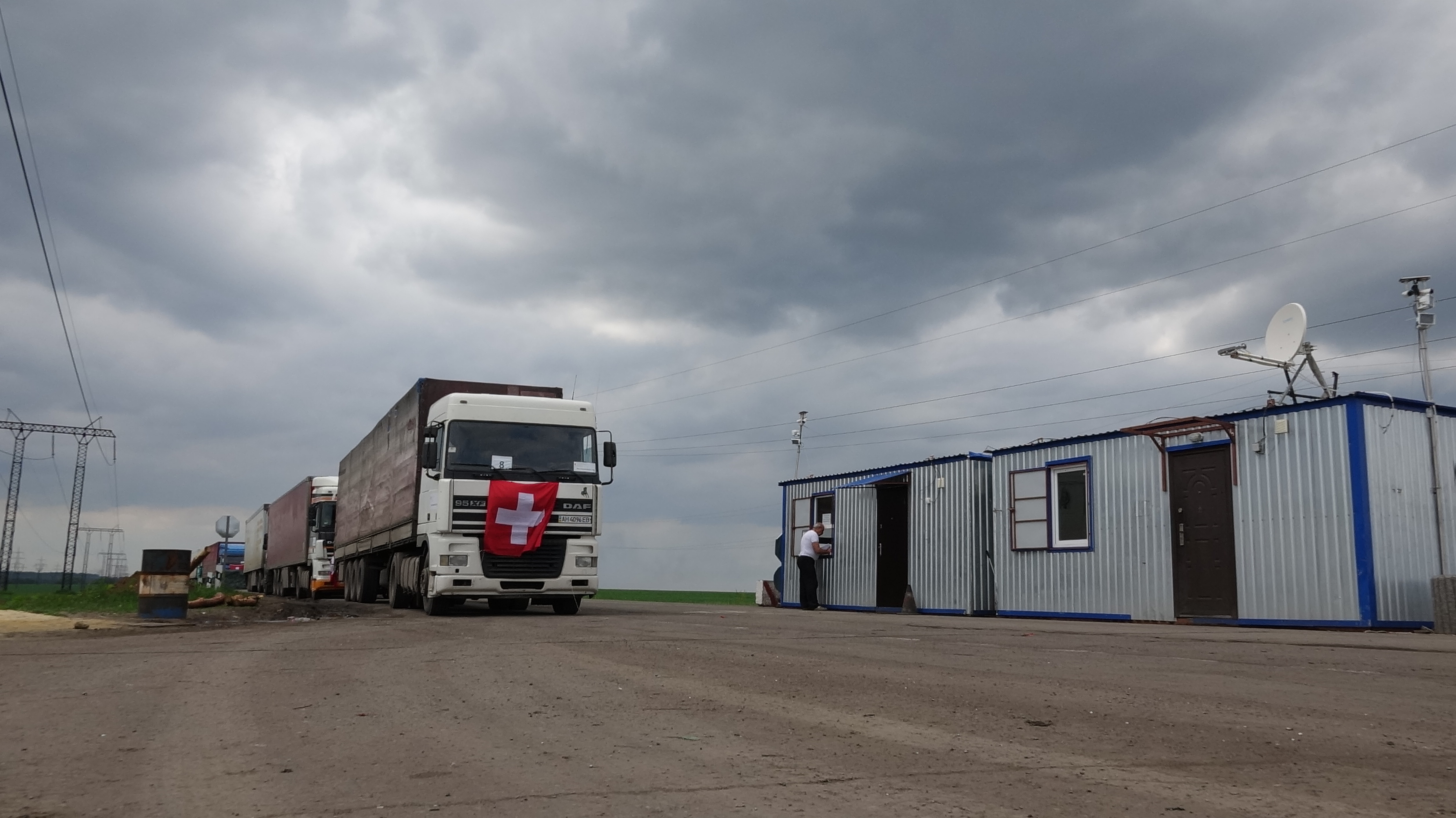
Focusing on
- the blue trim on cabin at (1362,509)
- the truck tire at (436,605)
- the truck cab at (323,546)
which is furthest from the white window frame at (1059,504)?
the truck cab at (323,546)

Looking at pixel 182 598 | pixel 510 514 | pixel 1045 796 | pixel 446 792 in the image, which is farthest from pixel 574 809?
pixel 182 598

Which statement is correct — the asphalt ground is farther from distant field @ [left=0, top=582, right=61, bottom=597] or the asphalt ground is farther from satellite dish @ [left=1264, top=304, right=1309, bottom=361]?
distant field @ [left=0, top=582, right=61, bottom=597]

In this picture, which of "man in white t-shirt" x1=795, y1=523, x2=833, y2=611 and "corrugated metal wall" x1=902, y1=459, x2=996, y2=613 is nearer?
"corrugated metal wall" x1=902, y1=459, x2=996, y2=613

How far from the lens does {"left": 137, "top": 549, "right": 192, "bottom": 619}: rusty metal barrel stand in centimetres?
1545

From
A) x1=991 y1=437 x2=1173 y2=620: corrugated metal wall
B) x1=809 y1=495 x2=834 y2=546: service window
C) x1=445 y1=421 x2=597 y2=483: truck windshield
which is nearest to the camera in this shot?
x1=445 y1=421 x2=597 y2=483: truck windshield

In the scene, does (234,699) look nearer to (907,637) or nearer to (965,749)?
(965,749)

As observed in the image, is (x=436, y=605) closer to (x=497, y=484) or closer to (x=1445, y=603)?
(x=497, y=484)

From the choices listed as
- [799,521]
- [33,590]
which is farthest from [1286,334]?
[33,590]

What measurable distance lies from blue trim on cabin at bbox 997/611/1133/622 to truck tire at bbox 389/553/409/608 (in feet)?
37.9

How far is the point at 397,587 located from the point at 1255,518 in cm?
1482

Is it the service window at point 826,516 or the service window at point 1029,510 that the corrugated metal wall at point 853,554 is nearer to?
the service window at point 826,516

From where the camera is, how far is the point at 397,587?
1969cm

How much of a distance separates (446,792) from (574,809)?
1.98 feet

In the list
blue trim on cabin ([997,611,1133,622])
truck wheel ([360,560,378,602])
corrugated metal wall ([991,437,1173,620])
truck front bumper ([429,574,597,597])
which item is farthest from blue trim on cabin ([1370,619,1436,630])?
truck wheel ([360,560,378,602])
